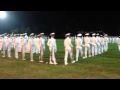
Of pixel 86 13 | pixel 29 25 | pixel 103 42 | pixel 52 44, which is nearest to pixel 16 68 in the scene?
pixel 52 44

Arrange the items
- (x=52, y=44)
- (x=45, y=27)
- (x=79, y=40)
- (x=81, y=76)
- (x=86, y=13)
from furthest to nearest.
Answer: (x=45, y=27)
(x=86, y=13)
(x=79, y=40)
(x=52, y=44)
(x=81, y=76)

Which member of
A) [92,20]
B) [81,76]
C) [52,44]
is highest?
[92,20]

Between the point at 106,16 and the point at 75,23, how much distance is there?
6.62 metres

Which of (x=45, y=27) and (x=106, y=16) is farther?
(x=45, y=27)

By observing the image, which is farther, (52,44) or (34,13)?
(34,13)

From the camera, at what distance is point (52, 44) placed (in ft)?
56.0

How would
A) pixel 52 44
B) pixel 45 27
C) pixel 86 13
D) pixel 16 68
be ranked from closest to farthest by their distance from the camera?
1. pixel 16 68
2. pixel 52 44
3. pixel 86 13
4. pixel 45 27

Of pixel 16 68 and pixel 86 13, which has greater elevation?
pixel 86 13

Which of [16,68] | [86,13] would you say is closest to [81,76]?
[16,68]

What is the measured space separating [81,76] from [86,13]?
126 ft

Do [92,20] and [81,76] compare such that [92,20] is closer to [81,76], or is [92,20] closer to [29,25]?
[29,25]

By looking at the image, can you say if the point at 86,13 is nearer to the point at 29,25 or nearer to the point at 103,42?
the point at 29,25

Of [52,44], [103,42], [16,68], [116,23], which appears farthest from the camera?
[116,23]

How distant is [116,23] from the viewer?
54094mm
